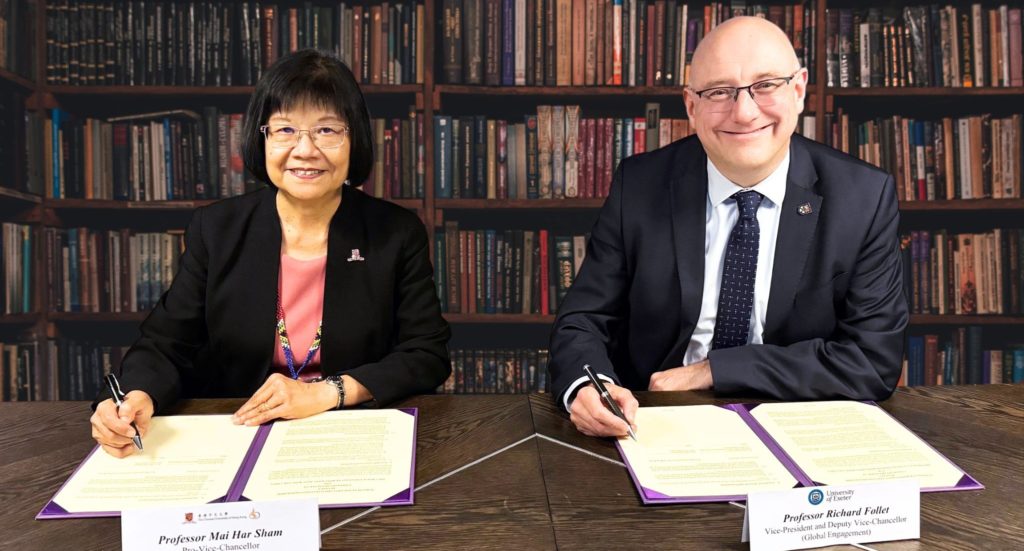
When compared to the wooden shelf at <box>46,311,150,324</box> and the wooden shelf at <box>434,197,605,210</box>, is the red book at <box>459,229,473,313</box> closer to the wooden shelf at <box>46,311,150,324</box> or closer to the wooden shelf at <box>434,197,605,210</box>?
the wooden shelf at <box>434,197,605,210</box>

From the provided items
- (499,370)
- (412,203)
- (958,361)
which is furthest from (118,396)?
(958,361)

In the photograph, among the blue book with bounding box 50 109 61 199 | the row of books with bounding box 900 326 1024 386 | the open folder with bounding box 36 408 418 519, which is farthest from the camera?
the row of books with bounding box 900 326 1024 386

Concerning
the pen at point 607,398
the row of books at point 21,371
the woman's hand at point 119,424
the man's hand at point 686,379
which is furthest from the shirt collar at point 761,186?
the row of books at point 21,371

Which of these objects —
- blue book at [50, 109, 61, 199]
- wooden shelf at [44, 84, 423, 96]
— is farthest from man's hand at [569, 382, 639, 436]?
blue book at [50, 109, 61, 199]

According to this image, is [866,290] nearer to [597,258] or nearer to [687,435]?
[597,258]

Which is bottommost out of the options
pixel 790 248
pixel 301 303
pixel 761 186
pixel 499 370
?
pixel 499 370

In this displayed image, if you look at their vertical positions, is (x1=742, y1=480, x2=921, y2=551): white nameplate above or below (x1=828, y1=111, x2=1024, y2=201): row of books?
below

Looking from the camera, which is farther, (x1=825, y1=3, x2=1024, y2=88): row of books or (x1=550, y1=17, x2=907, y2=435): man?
(x1=825, y1=3, x2=1024, y2=88): row of books

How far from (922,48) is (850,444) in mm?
2231

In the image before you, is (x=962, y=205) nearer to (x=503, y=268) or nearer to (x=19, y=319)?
(x=503, y=268)

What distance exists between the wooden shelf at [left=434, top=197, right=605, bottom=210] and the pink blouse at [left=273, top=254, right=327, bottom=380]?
1.21 m

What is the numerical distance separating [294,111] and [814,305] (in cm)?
108

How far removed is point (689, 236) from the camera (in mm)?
1524

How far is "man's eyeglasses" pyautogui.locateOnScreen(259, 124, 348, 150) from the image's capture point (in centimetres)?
146
